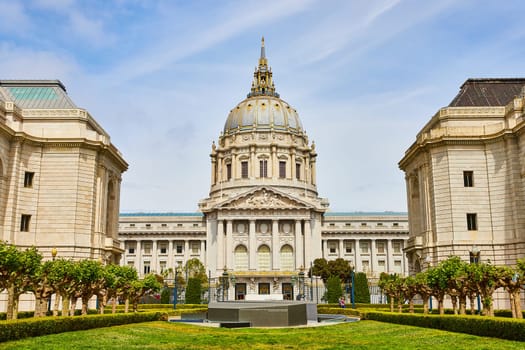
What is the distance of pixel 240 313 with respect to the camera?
29.8 m

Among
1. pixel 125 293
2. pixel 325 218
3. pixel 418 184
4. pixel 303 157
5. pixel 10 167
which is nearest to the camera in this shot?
pixel 125 293

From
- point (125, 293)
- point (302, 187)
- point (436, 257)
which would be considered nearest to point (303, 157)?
point (302, 187)

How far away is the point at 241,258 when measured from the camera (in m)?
93.8

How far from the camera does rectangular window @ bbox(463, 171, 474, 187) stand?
44.8m

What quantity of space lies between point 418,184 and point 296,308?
25294 mm

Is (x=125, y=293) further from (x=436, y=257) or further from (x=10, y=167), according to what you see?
(x=436, y=257)

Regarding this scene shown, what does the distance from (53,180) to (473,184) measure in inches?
1289

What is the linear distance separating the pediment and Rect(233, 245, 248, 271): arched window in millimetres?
6953

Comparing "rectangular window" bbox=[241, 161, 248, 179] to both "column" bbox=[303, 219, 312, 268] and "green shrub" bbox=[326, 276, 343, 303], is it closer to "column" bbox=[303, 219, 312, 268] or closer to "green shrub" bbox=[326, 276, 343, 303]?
"column" bbox=[303, 219, 312, 268]

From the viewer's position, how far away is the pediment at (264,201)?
308 ft

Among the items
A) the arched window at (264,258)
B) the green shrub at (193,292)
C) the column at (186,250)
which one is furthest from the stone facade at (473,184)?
the column at (186,250)

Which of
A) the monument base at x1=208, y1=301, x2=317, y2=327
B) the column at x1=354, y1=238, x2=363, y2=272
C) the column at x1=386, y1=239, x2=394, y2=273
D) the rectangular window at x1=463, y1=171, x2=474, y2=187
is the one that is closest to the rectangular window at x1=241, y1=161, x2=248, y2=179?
the column at x1=354, y1=238, x2=363, y2=272

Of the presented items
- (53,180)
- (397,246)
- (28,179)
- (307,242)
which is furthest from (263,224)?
(28,179)

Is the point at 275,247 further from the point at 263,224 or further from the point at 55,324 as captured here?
the point at 55,324
